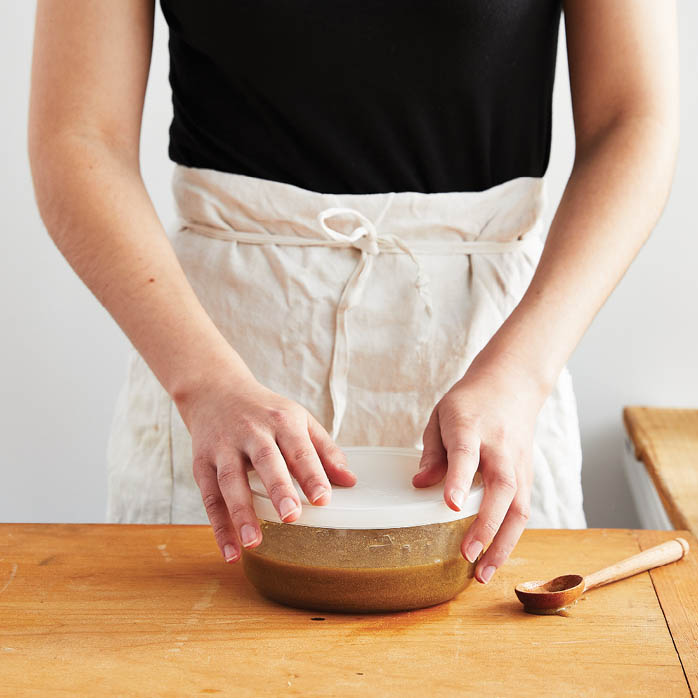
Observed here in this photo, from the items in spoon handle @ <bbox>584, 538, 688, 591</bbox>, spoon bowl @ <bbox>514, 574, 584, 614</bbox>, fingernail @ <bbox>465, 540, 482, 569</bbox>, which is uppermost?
fingernail @ <bbox>465, 540, 482, 569</bbox>

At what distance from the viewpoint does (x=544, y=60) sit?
95 centimetres

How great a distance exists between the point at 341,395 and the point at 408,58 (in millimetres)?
341

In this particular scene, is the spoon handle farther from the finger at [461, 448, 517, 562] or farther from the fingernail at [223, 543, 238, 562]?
the fingernail at [223, 543, 238, 562]

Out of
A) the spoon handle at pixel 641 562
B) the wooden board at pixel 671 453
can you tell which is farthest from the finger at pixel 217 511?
the wooden board at pixel 671 453

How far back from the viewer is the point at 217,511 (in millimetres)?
644

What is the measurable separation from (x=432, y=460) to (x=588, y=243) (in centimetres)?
26

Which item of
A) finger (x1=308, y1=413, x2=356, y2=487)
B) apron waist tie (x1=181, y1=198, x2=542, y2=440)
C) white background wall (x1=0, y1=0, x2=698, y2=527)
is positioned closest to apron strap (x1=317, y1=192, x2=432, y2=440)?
apron waist tie (x1=181, y1=198, x2=542, y2=440)

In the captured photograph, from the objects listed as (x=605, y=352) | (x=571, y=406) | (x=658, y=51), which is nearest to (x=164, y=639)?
(x=571, y=406)

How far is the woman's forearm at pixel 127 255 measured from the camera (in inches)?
28.1

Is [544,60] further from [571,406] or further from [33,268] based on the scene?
[33,268]

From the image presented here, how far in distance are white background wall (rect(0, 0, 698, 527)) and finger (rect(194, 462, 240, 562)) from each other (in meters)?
1.20

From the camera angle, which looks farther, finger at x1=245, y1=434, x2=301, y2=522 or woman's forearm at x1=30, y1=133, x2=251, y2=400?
woman's forearm at x1=30, y1=133, x2=251, y2=400

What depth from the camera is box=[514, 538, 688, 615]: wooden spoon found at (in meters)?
0.64

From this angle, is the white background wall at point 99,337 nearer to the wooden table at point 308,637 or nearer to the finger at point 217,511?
the wooden table at point 308,637
